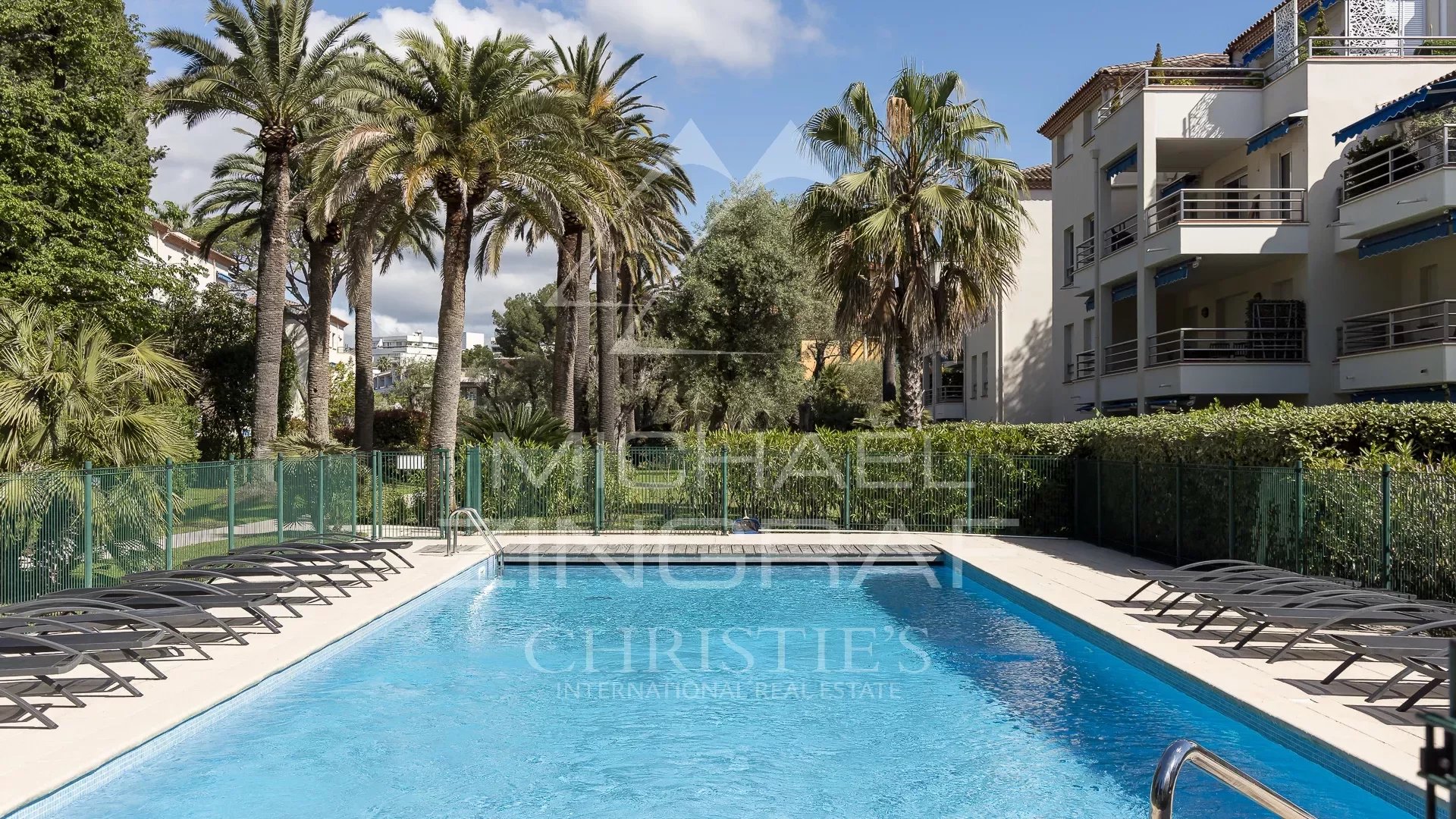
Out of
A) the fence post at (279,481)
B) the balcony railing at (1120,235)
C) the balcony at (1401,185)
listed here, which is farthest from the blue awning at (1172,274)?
the fence post at (279,481)

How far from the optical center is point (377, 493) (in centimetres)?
1991

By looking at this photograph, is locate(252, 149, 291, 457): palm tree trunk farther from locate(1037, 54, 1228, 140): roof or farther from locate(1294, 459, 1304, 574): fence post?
locate(1294, 459, 1304, 574): fence post

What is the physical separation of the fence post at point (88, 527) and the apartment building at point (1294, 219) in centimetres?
1929

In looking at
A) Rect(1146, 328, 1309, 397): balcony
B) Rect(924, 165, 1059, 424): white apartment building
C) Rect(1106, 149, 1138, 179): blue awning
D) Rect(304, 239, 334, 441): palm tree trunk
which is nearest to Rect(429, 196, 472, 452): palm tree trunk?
Rect(304, 239, 334, 441): palm tree trunk

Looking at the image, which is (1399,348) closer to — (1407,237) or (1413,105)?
(1407,237)

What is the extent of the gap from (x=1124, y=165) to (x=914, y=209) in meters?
7.38

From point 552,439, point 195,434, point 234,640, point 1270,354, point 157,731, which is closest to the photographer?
point 157,731

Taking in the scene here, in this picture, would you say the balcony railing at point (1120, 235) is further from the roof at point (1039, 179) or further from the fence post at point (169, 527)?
the fence post at point (169, 527)

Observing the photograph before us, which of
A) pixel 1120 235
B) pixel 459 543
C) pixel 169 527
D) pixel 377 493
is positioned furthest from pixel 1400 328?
pixel 169 527

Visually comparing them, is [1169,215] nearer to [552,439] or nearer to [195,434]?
[552,439]

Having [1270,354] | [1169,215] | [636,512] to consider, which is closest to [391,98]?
[636,512]

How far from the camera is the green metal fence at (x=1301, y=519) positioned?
10383 millimetres

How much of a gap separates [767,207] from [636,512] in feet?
42.2

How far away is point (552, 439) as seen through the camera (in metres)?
22.8
